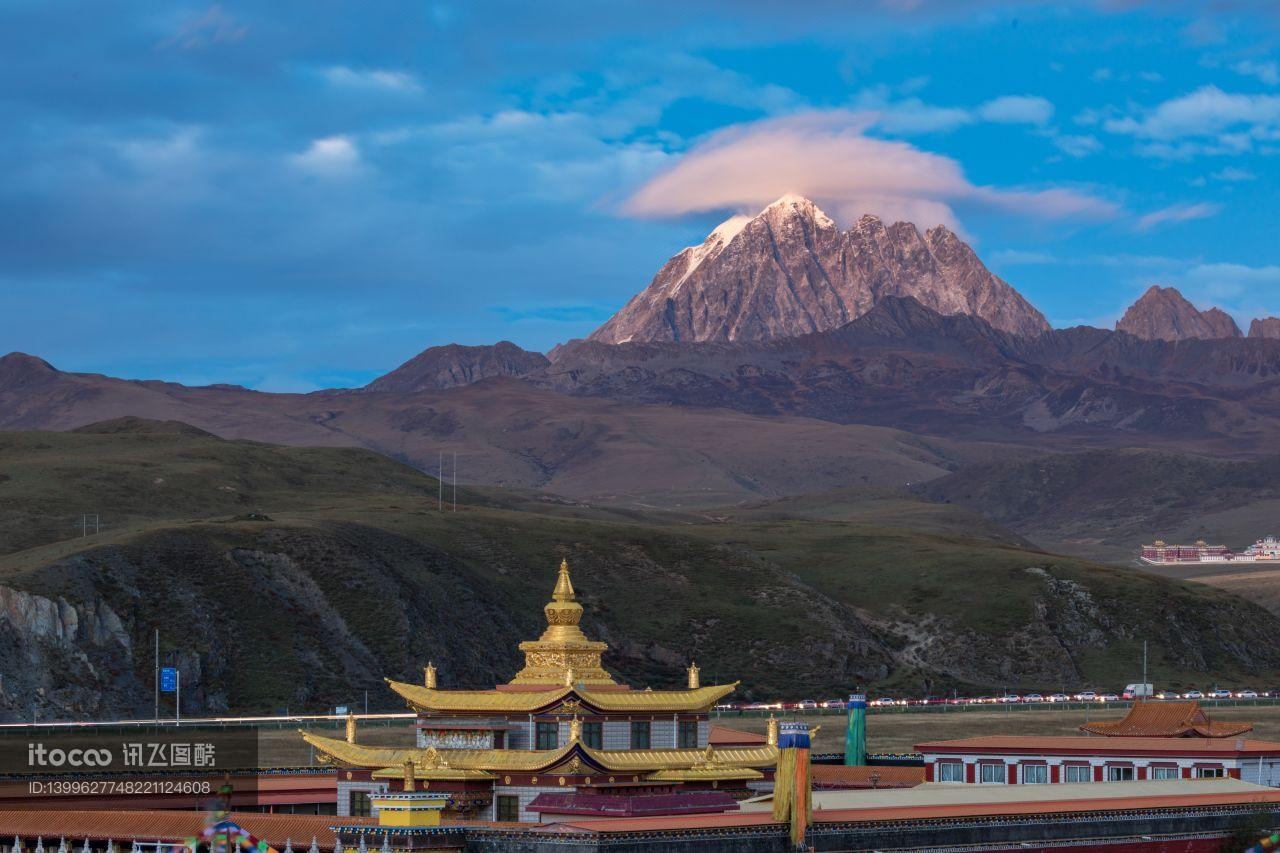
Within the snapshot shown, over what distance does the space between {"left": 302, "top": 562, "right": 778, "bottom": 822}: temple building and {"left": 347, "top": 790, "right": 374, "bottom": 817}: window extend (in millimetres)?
32

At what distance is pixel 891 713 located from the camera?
569ft

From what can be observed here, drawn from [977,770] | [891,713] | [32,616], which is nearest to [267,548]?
[32,616]

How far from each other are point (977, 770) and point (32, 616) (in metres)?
86.4

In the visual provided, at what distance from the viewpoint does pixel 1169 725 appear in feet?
326

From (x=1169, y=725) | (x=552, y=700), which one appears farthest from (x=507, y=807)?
(x=1169, y=725)

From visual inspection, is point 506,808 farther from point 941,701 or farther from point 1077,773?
point 941,701

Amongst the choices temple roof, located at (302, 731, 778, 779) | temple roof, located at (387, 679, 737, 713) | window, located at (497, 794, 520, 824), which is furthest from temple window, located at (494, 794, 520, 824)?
temple roof, located at (387, 679, 737, 713)

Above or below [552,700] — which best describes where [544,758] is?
below

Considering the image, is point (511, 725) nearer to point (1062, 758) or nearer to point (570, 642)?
point (570, 642)

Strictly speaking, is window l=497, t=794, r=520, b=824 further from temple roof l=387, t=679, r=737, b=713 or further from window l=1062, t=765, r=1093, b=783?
window l=1062, t=765, r=1093, b=783

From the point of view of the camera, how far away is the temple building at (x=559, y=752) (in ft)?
213

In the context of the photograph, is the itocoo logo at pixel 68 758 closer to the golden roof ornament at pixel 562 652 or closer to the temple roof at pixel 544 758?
the temple roof at pixel 544 758

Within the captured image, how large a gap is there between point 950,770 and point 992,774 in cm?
197

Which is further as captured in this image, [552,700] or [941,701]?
[941,701]
